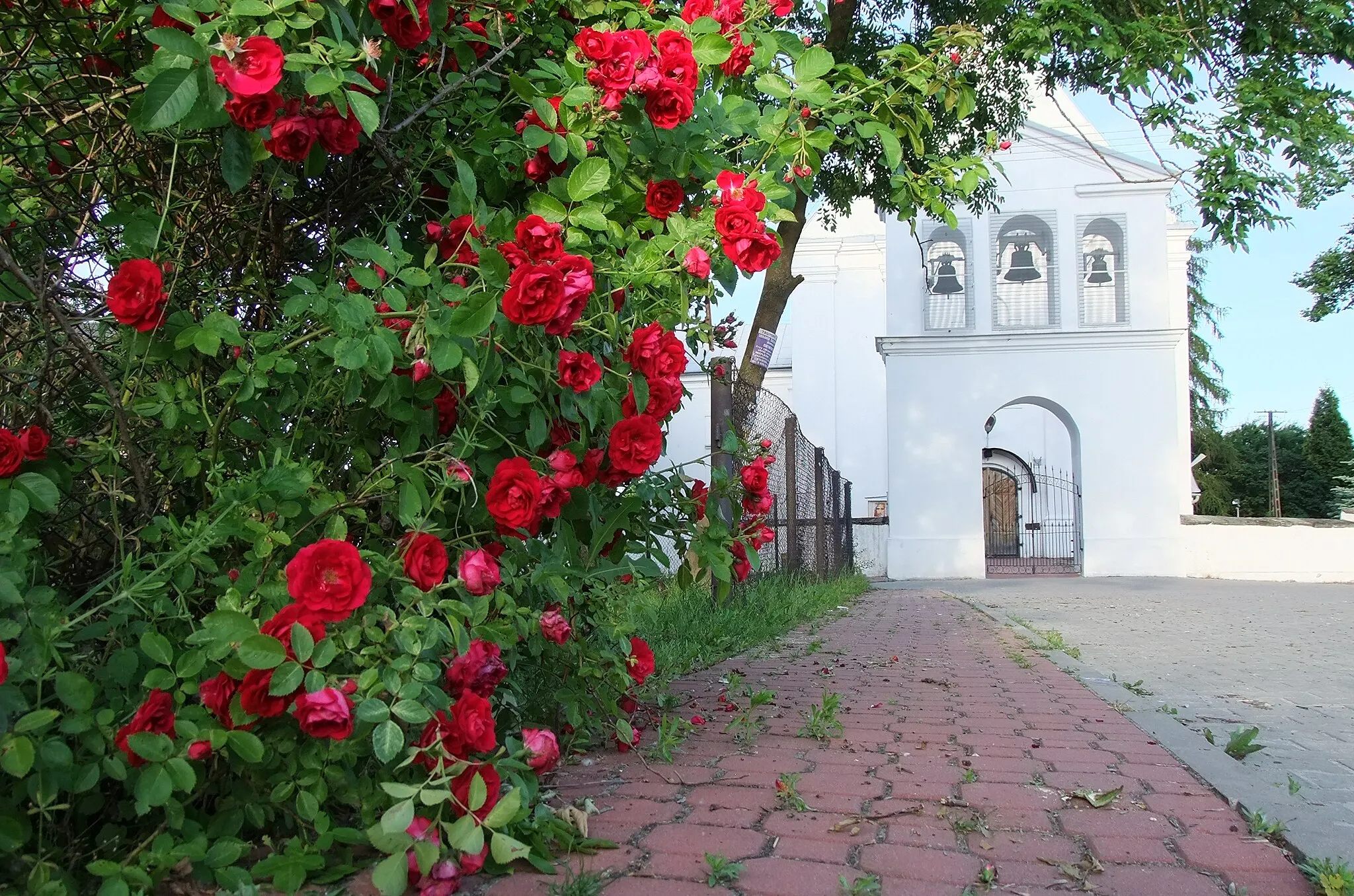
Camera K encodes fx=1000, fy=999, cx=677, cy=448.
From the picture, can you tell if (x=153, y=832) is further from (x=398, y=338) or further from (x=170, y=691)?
(x=398, y=338)

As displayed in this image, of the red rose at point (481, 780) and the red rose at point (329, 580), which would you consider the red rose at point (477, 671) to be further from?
the red rose at point (329, 580)

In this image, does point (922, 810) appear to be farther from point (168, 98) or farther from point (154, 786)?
point (168, 98)

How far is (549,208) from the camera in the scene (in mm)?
2260

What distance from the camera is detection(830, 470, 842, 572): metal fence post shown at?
14.1 m

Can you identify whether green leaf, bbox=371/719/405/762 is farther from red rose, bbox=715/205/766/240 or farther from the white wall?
the white wall

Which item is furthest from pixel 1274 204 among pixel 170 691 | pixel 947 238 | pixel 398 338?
pixel 947 238

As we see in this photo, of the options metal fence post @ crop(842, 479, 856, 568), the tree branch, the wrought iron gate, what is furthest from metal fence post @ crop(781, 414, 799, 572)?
the wrought iron gate

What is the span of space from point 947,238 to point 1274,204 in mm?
12023

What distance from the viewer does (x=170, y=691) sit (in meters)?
1.85

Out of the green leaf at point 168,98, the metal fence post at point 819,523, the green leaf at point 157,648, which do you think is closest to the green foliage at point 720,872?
the green leaf at point 157,648

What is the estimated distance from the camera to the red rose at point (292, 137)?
1.86 m

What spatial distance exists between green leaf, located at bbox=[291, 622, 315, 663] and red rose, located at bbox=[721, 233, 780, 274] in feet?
3.95

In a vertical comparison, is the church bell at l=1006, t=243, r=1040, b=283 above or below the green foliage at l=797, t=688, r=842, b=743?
above

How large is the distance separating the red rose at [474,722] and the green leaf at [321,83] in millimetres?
A: 1116
